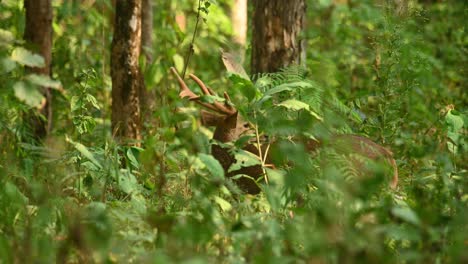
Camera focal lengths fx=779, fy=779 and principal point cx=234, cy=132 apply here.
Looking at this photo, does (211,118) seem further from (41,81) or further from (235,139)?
(41,81)

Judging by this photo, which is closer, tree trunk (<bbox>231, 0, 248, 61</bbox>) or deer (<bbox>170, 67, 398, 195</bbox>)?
deer (<bbox>170, 67, 398, 195</bbox>)

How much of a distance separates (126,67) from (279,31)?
51.0 inches

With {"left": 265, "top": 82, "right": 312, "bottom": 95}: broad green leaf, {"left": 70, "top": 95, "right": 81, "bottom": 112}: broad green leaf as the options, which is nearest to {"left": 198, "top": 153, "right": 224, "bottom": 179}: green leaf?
{"left": 265, "top": 82, "right": 312, "bottom": 95}: broad green leaf

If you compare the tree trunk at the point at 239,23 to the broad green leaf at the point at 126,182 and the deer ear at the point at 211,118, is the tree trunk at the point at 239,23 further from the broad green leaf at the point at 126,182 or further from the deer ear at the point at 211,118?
the broad green leaf at the point at 126,182

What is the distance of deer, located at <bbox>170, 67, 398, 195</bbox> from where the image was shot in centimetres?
438

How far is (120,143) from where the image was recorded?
511 cm

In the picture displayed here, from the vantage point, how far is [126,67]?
5.41m

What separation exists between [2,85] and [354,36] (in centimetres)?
733

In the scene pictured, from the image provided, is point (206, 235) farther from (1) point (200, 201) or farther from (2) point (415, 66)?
(2) point (415, 66)

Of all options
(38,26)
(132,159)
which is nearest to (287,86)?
(132,159)

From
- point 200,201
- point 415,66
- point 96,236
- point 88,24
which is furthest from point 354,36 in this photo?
point 96,236

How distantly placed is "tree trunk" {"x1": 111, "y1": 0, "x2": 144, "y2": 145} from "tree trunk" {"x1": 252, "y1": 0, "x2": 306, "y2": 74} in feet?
3.55

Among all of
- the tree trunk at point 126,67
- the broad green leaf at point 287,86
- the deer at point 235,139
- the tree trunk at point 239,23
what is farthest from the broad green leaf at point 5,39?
the tree trunk at point 239,23

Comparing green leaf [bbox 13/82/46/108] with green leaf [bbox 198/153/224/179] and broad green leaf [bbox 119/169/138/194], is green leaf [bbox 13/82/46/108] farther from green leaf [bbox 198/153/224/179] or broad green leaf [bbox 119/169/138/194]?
broad green leaf [bbox 119/169/138/194]
